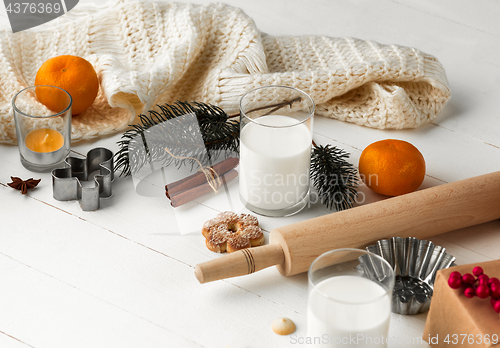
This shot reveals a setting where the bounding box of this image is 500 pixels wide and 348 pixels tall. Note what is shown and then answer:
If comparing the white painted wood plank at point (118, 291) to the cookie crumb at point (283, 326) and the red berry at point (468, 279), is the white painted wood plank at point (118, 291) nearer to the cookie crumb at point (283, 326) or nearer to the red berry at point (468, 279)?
the cookie crumb at point (283, 326)

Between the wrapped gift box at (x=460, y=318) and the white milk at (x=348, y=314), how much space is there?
8cm

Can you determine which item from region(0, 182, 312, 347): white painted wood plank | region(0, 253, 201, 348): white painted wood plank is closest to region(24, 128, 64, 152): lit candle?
region(0, 182, 312, 347): white painted wood plank

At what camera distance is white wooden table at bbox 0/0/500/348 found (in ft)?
2.26

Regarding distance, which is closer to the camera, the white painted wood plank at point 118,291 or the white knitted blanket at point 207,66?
the white painted wood plank at point 118,291

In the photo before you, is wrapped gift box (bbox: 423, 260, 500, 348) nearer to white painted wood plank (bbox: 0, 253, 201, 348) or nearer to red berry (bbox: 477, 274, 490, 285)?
red berry (bbox: 477, 274, 490, 285)

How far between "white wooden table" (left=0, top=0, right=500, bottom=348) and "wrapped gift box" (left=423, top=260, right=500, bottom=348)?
0.17 ft

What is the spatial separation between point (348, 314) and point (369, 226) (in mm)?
225

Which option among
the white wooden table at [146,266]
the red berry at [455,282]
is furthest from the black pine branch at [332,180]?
the red berry at [455,282]

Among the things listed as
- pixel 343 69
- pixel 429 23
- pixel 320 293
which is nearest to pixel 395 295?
pixel 320 293

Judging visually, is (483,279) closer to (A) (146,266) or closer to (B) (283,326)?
(B) (283,326)

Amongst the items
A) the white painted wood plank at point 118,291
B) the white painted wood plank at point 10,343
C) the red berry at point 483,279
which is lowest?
the white painted wood plank at point 10,343

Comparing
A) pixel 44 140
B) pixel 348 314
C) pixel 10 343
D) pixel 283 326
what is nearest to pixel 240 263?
pixel 283 326

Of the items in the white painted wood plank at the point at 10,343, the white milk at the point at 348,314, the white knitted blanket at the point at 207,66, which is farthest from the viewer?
the white knitted blanket at the point at 207,66

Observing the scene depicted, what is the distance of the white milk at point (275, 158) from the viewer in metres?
0.79
